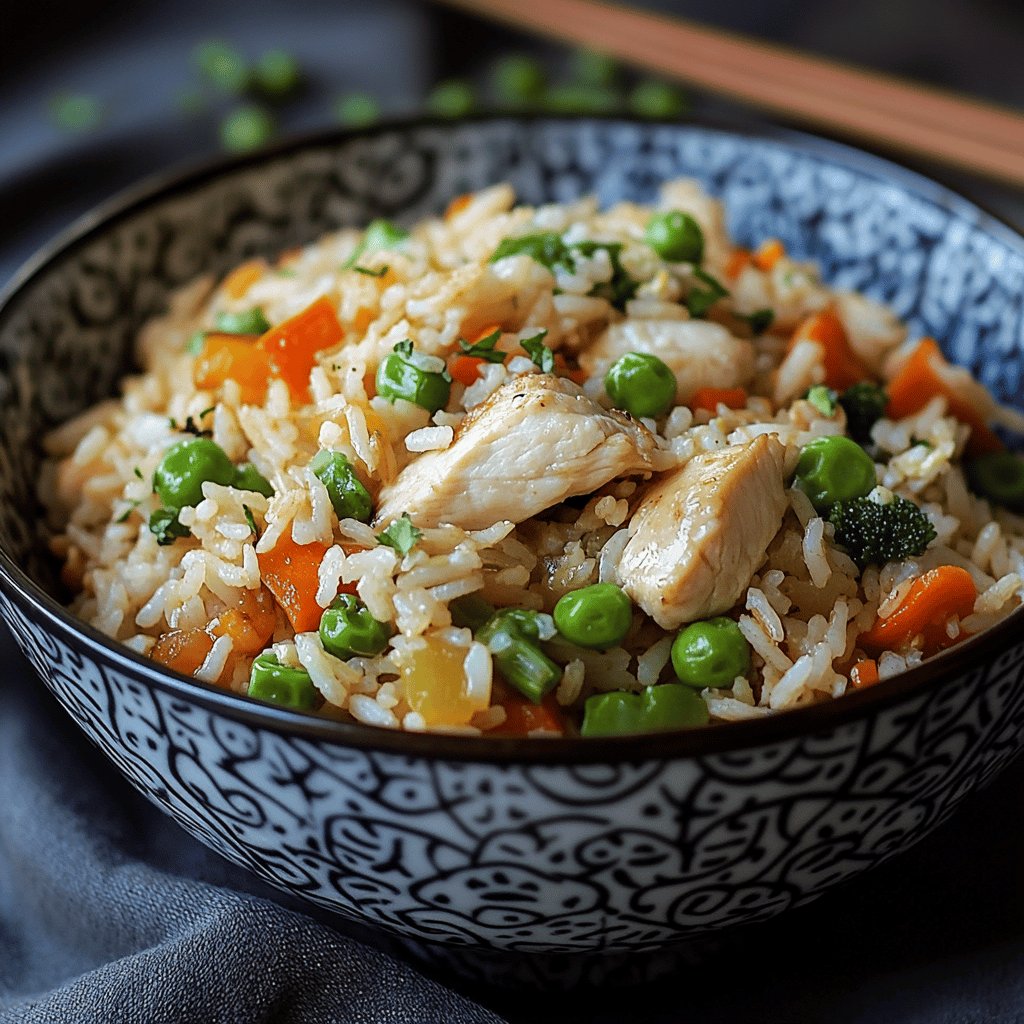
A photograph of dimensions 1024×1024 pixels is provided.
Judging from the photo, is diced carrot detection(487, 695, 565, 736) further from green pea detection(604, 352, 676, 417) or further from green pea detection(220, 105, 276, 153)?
green pea detection(220, 105, 276, 153)

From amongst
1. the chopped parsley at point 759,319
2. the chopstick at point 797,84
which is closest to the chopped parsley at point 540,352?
the chopped parsley at point 759,319

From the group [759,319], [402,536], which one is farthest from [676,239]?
[402,536]

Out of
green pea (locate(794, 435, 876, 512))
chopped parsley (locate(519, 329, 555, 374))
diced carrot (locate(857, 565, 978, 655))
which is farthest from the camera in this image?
chopped parsley (locate(519, 329, 555, 374))

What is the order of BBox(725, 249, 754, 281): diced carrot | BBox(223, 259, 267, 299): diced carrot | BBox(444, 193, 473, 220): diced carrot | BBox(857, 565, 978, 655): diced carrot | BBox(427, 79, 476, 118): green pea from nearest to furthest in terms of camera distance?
BBox(857, 565, 978, 655): diced carrot → BBox(725, 249, 754, 281): diced carrot → BBox(223, 259, 267, 299): diced carrot → BBox(444, 193, 473, 220): diced carrot → BBox(427, 79, 476, 118): green pea

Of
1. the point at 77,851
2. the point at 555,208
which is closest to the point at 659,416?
the point at 555,208

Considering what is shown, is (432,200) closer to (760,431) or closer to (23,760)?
(760,431)

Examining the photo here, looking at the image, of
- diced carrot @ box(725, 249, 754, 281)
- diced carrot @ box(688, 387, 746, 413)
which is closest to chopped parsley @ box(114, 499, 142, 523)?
diced carrot @ box(688, 387, 746, 413)

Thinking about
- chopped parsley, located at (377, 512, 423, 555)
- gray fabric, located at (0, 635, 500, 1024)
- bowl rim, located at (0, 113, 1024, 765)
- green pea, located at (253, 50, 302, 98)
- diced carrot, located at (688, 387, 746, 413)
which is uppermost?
green pea, located at (253, 50, 302, 98)

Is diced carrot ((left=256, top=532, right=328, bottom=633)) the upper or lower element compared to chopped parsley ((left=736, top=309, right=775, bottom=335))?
lower
